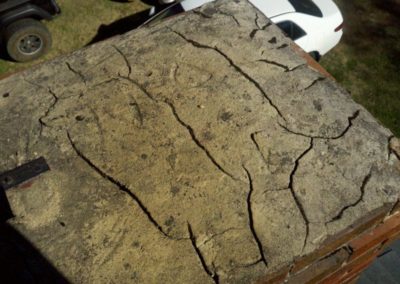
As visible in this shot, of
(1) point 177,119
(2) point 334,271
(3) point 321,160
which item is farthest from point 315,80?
(2) point 334,271

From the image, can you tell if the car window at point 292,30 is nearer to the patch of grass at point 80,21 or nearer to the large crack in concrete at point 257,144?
the patch of grass at point 80,21

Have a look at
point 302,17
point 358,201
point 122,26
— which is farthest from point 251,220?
point 122,26

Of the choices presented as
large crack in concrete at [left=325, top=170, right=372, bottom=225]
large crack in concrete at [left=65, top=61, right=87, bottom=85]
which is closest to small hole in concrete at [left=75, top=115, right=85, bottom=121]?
large crack in concrete at [left=65, top=61, right=87, bottom=85]

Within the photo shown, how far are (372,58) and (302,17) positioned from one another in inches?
73.2

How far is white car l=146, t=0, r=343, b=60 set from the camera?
19.4 feet

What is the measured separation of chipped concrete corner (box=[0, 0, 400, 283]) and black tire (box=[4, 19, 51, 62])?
13.0 feet

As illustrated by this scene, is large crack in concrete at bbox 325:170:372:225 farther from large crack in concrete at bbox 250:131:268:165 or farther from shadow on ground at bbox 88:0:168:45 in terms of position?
shadow on ground at bbox 88:0:168:45

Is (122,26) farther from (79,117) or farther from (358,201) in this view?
(358,201)

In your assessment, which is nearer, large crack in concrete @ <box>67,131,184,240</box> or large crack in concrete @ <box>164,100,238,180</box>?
large crack in concrete @ <box>67,131,184,240</box>

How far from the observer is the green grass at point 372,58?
6.63 meters

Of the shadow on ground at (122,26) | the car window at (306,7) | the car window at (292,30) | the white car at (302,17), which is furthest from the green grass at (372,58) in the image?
the shadow on ground at (122,26)

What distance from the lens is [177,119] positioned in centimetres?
268

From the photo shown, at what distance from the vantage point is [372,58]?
7.23 meters

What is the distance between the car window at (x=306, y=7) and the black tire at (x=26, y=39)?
3508 millimetres
